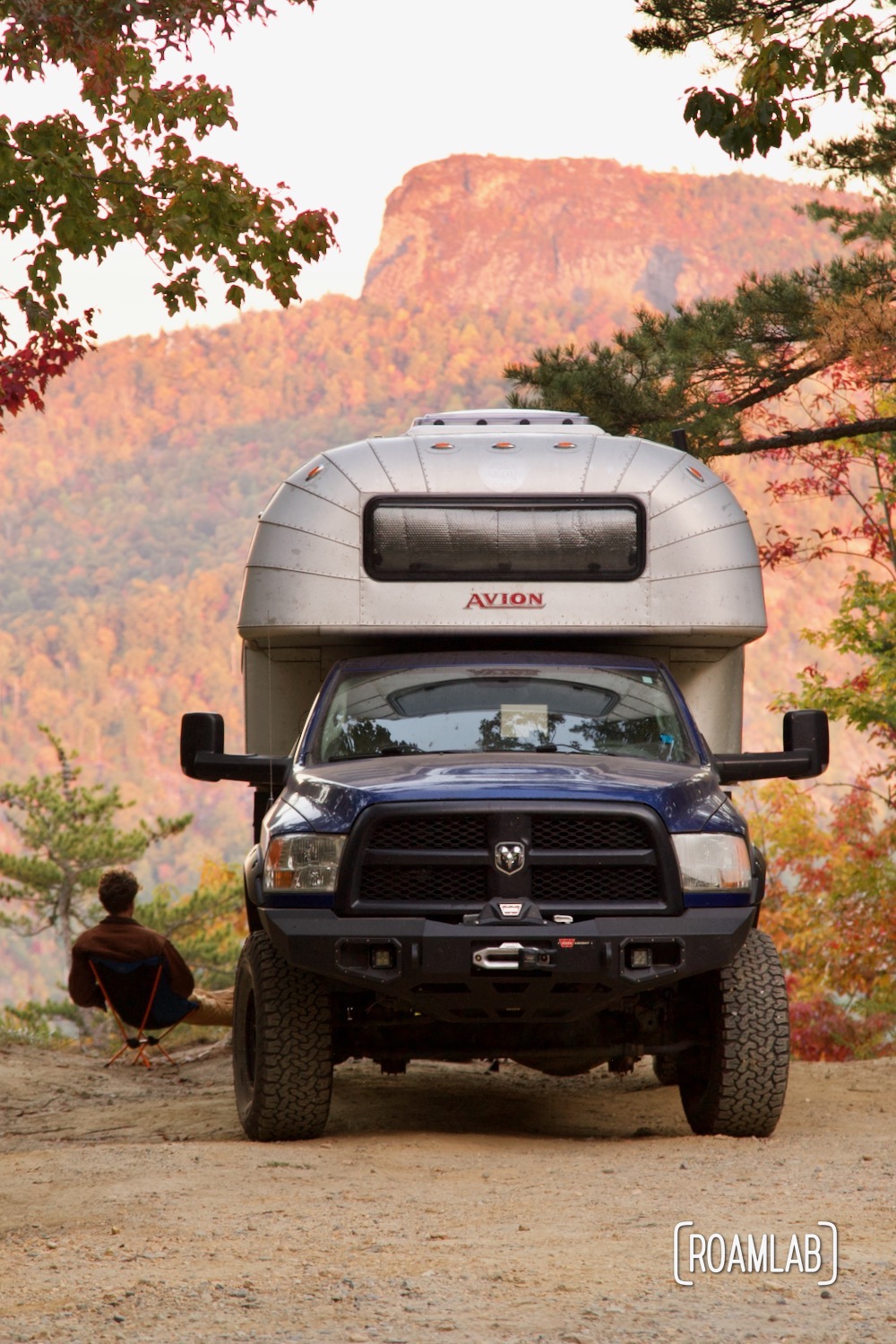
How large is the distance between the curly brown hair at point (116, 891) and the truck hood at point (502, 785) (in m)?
3.26

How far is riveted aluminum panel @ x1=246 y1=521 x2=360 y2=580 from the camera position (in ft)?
26.9

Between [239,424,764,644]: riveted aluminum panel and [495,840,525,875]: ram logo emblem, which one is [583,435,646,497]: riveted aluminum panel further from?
[495,840,525,875]: ram logo emblem

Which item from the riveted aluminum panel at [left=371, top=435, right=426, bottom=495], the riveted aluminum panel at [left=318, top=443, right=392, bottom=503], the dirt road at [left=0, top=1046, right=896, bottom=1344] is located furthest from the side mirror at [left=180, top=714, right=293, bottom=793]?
the dirt road at [left=0, top=1046, right=896, bottom=1344]

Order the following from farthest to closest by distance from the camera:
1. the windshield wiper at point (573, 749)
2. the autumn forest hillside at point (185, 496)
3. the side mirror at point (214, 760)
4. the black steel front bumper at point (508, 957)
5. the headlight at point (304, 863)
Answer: the autumn forest hillside at point (185, 496) → the side mirror at point (214, 760) → the windshield wiper at point (573, 749) → the headlight at point (304, 863) → the black steel front bumper at point (508, 957)

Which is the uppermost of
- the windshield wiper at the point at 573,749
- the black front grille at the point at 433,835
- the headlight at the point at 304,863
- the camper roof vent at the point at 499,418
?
the camper roof vent at the point at 499,418

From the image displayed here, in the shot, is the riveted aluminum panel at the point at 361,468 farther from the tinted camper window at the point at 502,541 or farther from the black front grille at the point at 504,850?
the black front grille at the point at 504,850

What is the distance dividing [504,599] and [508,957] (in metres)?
2.20

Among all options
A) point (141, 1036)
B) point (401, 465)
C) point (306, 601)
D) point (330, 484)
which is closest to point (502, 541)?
A: point (401, 465)

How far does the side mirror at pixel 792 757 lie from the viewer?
781cm

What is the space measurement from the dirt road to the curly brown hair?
6.04ft

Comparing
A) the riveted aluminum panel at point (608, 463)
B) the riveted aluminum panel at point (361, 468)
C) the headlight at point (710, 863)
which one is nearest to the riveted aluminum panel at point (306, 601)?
the riveted aluminum panel at point (361, 468)

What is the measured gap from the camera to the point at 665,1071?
Answer: 9.30 metres

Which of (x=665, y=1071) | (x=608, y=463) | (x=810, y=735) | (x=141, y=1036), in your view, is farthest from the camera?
(x=141, y=1036)

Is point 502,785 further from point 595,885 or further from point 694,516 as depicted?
point 694,516
